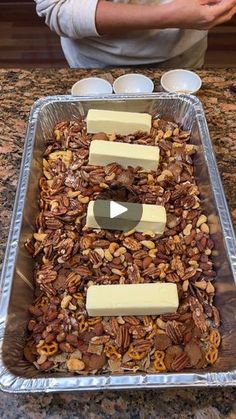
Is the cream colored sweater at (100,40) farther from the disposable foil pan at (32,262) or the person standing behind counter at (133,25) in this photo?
the disposable foil pan at (32,262)

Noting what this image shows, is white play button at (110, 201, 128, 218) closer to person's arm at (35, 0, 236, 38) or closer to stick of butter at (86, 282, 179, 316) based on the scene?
stick of butter at (86, 282, 179, 316)

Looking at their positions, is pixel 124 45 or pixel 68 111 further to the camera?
pixel 124 45

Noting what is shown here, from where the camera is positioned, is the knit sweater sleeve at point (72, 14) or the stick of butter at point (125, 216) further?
the knit sweater sleeve at point (72, 14)

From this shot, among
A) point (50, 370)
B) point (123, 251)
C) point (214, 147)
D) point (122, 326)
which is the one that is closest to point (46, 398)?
point (50, 370)

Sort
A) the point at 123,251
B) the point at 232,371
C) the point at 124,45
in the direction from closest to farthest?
1. the point at 232,371
2. the point at 123,251
3. the point at 124,45

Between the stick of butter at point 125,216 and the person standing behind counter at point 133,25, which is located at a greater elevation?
the person standing behind counter at point 133,25

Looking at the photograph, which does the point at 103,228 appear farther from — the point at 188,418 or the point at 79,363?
the point at 188,418

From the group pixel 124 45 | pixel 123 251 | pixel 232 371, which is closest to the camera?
pixel 232 371

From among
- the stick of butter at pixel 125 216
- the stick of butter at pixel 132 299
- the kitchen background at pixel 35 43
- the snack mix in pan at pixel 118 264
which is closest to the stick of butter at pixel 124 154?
the snack mix in pan at pixel 118 264

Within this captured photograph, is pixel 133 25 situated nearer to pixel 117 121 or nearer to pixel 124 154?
pixel 117 121
